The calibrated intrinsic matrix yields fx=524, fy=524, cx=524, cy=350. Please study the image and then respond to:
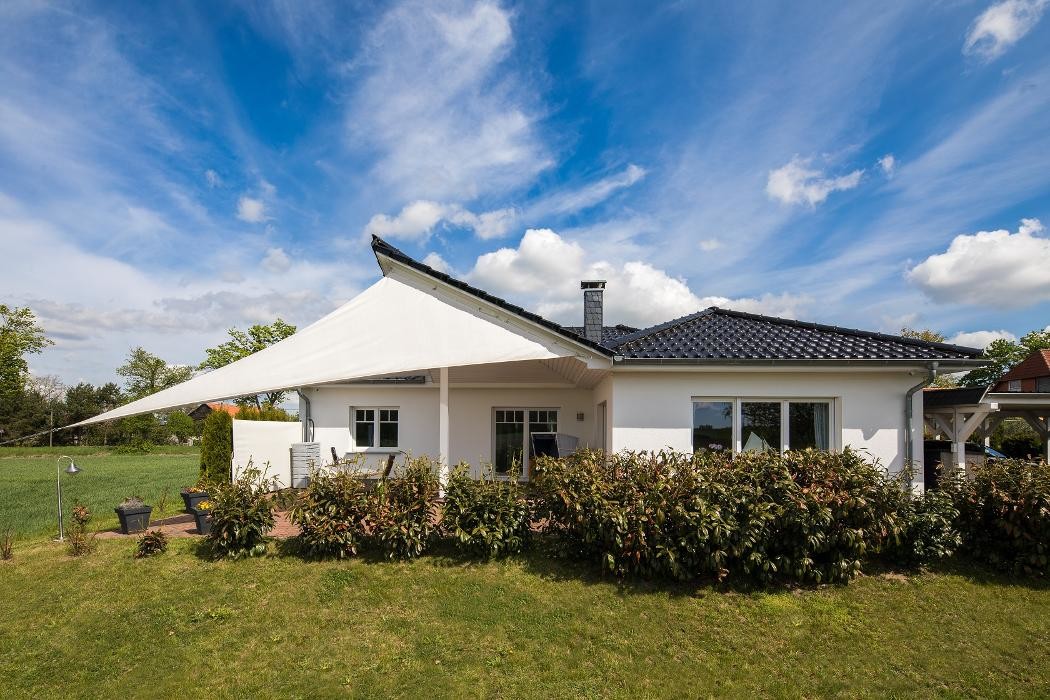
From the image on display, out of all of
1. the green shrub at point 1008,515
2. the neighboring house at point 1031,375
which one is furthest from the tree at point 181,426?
the neighboring house at point 1031,375

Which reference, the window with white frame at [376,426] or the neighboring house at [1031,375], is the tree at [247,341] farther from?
the neighboring house at [1031,375]

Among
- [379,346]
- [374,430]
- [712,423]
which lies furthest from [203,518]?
[712,423]

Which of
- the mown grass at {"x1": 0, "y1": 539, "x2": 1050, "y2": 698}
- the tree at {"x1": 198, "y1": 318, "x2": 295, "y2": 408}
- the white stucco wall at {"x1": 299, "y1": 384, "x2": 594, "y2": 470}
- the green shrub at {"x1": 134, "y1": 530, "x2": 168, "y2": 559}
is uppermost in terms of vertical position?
the tree at {"x1": 198, "y1": 318, "x2": 295, "y2": 408}

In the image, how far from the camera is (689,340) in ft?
30.7

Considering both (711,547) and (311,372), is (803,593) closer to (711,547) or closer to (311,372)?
(711,547)

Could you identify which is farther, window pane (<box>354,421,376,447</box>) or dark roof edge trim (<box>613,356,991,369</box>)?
window pane (<box>354,421,376,447</box>)

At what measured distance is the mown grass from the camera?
15.0ft

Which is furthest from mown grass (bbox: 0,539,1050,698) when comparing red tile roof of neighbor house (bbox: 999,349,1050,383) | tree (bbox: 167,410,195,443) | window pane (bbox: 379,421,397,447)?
tree (bbox: 167,410,195,443)

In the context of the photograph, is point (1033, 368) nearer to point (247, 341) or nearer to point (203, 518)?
point (203, 518)

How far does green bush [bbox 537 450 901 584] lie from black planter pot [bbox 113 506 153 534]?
7042 mm

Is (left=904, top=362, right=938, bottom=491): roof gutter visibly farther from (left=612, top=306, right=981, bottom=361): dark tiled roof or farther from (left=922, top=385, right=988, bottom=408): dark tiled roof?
(left=922, top=385, right=988, bottom=408): dark tiled roof

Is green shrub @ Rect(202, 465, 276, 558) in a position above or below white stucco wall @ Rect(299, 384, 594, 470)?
below

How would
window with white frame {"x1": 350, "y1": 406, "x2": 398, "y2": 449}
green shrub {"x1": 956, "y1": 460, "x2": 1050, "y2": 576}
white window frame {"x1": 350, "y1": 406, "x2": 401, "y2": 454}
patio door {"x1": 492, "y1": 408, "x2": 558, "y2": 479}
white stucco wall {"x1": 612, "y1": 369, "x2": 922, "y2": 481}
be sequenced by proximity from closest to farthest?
green shrub {"x1": 956, "y1": 460, "x2": 1050, "y2": 576}
white stucco wall {"x1": 612, "y1": 369, "x2": 922, "y2": 481}
patio door {"x1": 492, "y1": 408, "x2": 558, "y2": 479}
white window frame {"x1": 350, "y1": 406, "x2": 401, "y2": 454}
window with white frame {"x1": 350, "y1": 406, "x2": 398, "y2": 449}

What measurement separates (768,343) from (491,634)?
6743 mm
